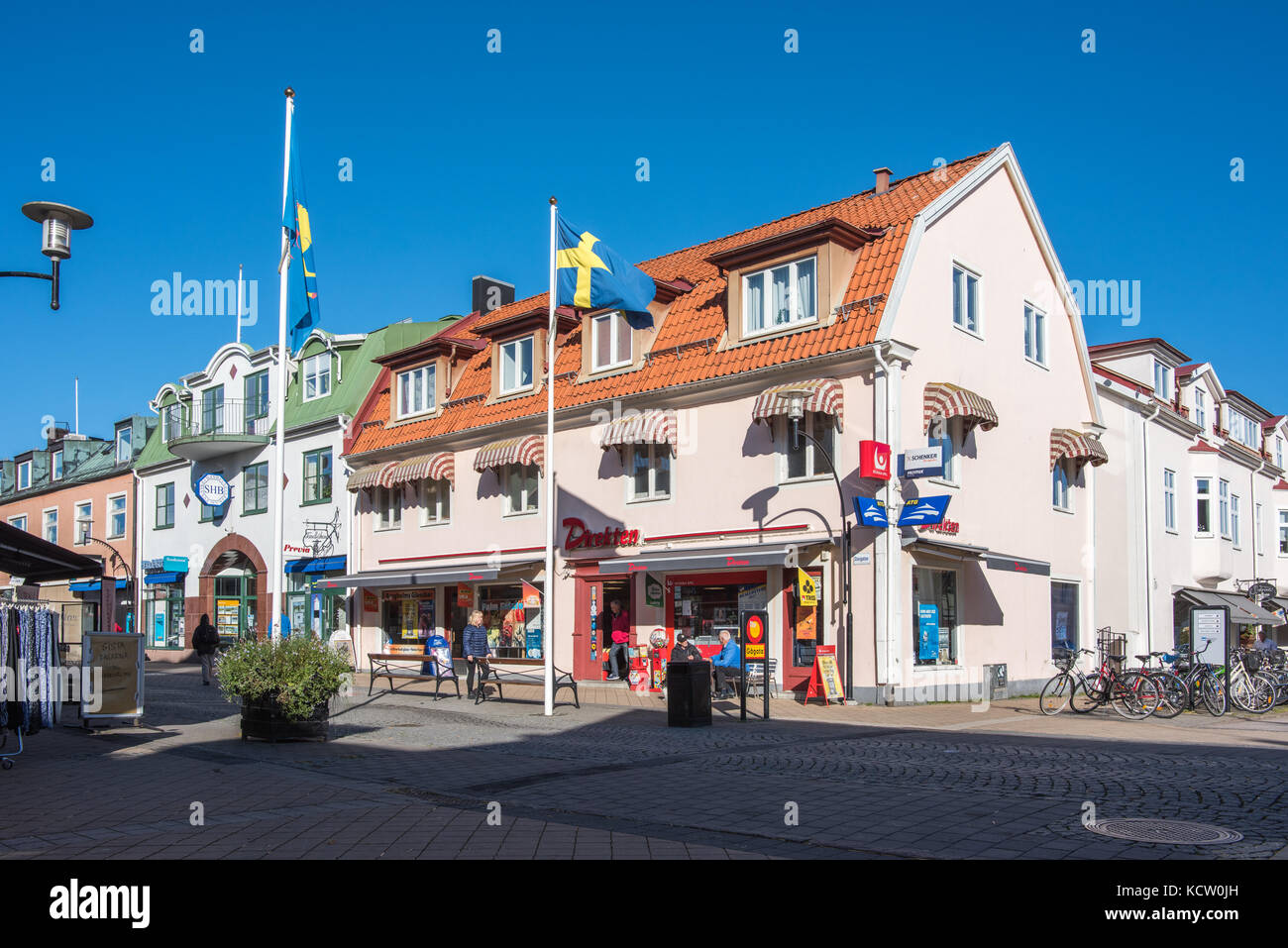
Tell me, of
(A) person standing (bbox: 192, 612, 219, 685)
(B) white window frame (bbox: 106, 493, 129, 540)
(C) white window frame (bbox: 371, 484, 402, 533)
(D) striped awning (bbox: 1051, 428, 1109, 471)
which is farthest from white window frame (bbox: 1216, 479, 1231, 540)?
(B) white window frame (bbox: 106, 493, 129, 540)

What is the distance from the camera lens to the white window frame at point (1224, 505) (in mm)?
35969

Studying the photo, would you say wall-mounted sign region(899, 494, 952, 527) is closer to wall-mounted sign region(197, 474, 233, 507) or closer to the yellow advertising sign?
the yellow advertising sign

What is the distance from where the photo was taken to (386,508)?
31531 millimetres

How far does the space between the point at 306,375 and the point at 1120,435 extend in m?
24.3

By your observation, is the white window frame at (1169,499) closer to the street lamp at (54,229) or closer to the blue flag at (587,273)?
the blue flag at (587,273)

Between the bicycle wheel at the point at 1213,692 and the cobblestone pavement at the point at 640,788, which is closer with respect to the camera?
the cobblestone pavement at the point at 640,788

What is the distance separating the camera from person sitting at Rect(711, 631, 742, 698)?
795 inches

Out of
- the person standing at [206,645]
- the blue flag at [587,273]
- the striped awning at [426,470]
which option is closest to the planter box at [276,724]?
the blue flag at [587,273]

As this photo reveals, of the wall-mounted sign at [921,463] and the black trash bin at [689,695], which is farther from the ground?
the wall-mounted sign at [921,463]

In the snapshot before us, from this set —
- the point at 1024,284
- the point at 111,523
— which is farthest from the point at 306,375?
the point at 1024,284

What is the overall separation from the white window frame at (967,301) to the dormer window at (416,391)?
47.4 feet

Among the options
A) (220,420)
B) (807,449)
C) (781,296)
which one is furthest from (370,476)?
(807,449)

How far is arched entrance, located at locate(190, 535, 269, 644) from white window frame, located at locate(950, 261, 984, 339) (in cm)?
2299
